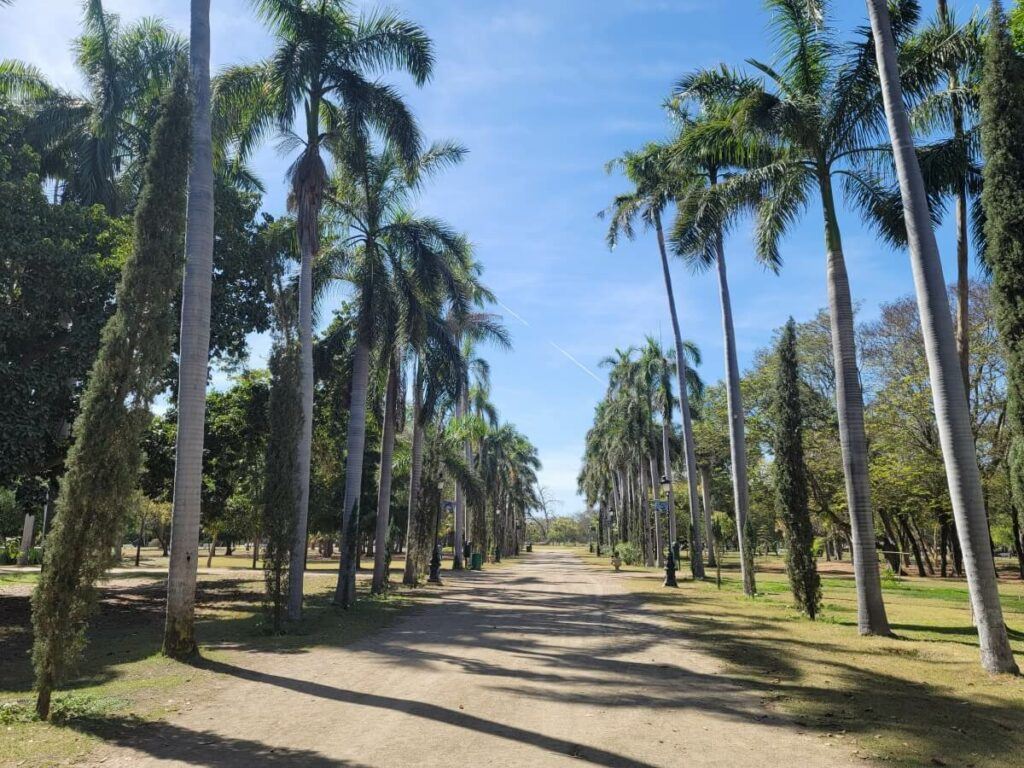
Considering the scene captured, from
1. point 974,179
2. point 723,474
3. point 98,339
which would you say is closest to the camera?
point 974,179

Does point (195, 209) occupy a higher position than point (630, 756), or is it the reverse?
point (195, 209)

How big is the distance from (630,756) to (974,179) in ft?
46.2

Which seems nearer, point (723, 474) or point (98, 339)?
point (98, 339)

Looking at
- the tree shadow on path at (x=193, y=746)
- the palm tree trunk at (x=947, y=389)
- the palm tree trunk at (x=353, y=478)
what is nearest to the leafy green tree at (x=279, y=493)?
the palm tree trunk at (x=353, y=478)

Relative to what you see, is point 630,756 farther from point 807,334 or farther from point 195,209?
point 807,334

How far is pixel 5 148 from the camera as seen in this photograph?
631 inches

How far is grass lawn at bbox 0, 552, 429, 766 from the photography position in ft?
19.5

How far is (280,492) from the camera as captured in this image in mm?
12648

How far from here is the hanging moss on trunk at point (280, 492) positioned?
12570 millimetres

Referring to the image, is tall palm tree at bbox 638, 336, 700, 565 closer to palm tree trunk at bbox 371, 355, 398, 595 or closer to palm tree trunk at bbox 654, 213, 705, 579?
palm tree trunk at bbox 654, 213, 705, 579

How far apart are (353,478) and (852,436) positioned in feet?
39.6

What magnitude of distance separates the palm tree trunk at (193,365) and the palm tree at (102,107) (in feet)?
22.8

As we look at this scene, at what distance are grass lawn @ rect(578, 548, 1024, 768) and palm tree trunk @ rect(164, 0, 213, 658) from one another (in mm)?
8015

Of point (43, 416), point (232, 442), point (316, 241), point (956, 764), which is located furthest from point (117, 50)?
point (956, 764)
